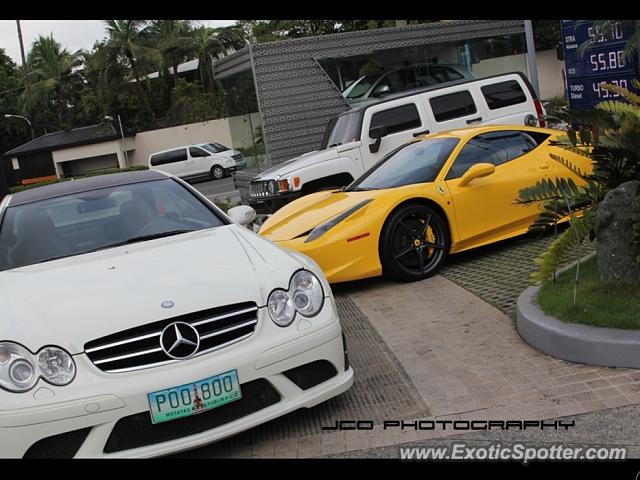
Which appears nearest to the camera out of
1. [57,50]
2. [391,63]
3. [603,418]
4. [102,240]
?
[603,418]

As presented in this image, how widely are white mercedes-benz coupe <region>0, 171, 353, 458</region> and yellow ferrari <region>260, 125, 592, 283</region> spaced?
2361 millimetres

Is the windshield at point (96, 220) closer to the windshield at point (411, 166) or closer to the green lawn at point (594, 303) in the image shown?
the green lawn at point (594, 303)

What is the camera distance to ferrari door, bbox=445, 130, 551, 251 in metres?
7.02

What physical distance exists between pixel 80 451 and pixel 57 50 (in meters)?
50.9

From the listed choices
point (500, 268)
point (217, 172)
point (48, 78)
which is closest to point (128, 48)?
point (48, 78)

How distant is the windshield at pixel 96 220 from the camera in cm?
461

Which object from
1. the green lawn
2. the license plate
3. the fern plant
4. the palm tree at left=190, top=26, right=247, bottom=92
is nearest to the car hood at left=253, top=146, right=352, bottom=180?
the fern plant

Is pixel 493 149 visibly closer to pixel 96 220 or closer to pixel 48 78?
pixel 96 220

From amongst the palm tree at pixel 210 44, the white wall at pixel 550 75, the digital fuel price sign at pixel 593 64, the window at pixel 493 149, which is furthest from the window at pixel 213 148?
the window at pixel 493 149

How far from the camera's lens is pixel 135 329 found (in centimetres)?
343

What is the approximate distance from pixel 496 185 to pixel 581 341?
10.3ft

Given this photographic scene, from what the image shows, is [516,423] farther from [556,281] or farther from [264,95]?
[264,95]

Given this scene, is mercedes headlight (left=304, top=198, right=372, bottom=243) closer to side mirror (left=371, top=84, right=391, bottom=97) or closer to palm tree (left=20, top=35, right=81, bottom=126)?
side mirror (left=371, top=84, right=391, bottom=97)

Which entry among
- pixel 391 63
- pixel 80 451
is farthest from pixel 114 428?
pixel 391 63
